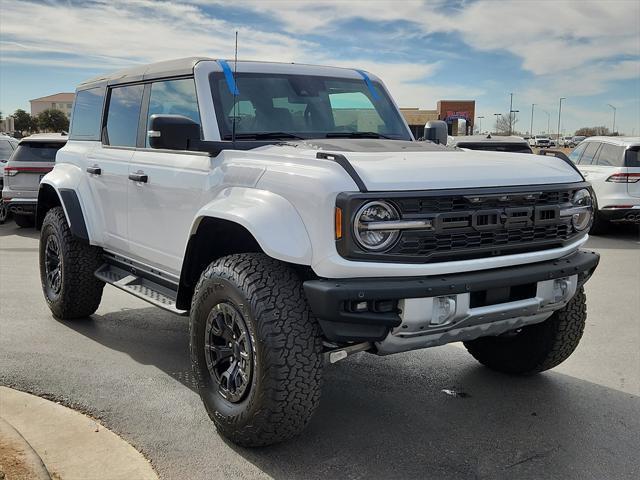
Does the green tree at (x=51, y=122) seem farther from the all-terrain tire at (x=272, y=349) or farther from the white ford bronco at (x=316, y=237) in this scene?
the all-terrain tire at (x=272, y=349)

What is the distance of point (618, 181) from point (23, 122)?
74871 millimetres

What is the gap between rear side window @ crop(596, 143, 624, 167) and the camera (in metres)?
11.6

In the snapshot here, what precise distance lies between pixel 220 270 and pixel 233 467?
1.00m

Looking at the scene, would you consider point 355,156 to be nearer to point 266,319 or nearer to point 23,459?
point 266,319

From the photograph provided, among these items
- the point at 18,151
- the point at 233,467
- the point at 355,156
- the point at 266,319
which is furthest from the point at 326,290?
the point at 18,151

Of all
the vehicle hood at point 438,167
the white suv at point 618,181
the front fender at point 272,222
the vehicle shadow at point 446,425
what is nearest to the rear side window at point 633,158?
the white suv at point 618,181

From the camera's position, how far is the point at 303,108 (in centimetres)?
467

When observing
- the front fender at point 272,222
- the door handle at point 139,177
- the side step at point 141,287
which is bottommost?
the side step at point 141,287

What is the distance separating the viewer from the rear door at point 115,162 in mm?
5078

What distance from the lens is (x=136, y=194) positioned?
4.81 meters

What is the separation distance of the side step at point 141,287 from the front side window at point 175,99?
3.33 feet

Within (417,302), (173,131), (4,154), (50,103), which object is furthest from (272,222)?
(50,103)

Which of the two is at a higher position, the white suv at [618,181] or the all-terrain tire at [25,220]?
the white suv at [618,181]

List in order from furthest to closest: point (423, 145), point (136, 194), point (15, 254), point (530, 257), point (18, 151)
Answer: point (18, 151) → point (15, 254) → point (136, 194) → point (423, 145) → point (530, 257)
